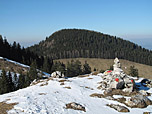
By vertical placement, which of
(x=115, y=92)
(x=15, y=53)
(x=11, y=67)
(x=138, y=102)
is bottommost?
(x=138, y=102)

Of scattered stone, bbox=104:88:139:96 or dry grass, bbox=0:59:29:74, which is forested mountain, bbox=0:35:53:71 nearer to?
dry grass, bbox=0:59:29:74

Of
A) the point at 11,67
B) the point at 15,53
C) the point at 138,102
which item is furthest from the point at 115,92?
the point at 15,53

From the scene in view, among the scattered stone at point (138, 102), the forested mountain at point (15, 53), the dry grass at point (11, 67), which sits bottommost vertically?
the scattered stone at point (138, 102)

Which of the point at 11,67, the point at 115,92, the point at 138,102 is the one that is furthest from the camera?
the point at 11,67

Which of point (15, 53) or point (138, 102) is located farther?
point (15, 53)

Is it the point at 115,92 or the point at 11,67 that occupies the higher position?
the point at 11,67

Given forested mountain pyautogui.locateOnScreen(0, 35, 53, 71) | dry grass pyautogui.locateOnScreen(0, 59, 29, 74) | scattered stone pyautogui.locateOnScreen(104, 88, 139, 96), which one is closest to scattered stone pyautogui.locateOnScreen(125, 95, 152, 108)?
scattered stone pyautogui.locateOnScreen(104, 88, 139, 96)

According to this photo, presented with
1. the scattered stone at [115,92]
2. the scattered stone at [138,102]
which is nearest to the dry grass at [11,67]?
the scattered stone at [115,92]

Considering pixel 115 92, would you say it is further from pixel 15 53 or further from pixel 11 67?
pixel 15 53

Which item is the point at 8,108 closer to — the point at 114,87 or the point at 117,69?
the point at 114,87

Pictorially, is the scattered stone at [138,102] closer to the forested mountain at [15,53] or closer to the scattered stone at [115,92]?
the scattered stone at [115,92]

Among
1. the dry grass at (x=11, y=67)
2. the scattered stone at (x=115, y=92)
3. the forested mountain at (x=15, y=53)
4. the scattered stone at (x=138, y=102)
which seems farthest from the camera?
the forested mountain at (x=15, y=53)

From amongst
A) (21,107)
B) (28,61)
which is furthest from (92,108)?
(28,61)

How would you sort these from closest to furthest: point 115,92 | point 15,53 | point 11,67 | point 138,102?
1. point 138,102
2. point 115,92
3. point 11,67
4. point 15,53
